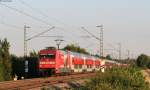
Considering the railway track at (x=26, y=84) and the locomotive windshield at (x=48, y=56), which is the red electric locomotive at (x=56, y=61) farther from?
the railway track at (x=26, y=84)

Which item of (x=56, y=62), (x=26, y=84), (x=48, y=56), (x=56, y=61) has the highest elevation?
(x=48, y=56)

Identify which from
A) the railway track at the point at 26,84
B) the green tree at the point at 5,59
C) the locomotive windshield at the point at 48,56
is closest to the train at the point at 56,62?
the locomotive windshield at the point at 48,56

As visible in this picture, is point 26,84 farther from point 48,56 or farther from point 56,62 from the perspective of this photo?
point 48,56

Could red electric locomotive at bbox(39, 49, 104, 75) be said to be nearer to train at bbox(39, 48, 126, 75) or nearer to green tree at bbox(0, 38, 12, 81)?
train at bbox(39, 48, 126, 75)

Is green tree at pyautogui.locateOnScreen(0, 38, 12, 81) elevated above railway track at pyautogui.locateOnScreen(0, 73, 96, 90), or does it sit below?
above

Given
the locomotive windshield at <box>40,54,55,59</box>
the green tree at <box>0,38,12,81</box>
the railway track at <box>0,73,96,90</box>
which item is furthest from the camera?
the locomotive windshield at <box>40,54,55,59</box>

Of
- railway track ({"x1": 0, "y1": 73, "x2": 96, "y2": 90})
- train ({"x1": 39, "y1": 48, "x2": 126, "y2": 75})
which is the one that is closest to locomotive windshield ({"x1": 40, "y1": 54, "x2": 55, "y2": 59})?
train ({"x1": 39, "y1": 48, "x2": 126, "y2": 75})

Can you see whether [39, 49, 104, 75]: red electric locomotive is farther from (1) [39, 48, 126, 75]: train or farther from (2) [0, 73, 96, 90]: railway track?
(2) [0, 73, 96, 90]: railway track

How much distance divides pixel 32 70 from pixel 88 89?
118 feet

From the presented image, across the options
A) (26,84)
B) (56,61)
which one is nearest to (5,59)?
(56,61)

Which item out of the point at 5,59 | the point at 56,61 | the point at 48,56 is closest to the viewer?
the point at 5,59

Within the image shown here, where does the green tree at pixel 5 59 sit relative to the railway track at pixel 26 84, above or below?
above

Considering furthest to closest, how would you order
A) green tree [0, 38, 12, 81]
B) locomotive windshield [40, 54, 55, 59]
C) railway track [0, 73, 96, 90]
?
locomotive windshield [40, 54, 55, 59]
green tree [0, 38, 12, 81]
railway track [0, 73, 96, 90]

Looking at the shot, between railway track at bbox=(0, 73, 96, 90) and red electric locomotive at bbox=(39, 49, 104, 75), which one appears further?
red electric locomotive at bbox=(39, 49, 104, 75)
